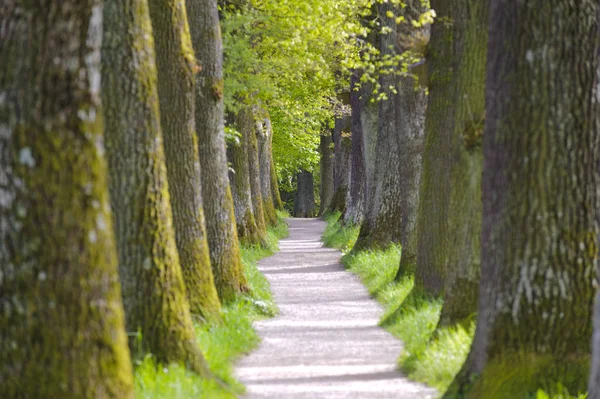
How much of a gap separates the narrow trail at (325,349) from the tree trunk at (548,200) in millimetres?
1602

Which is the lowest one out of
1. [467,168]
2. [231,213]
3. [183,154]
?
[231,213]

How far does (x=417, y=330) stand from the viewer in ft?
40.6

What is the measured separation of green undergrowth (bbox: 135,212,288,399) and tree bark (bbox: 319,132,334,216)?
3856 centimetres

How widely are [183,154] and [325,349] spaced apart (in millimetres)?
2707

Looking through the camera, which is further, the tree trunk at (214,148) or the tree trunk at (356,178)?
the tree trunk at (356,178)

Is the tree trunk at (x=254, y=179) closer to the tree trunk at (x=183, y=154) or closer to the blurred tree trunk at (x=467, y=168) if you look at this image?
the tree trunk at (x=183, y=154)

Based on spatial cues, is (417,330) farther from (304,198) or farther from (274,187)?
(304,198)

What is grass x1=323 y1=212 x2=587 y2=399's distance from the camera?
9.80 meters

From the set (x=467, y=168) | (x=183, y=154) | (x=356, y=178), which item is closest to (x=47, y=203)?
(x=467, y=168)

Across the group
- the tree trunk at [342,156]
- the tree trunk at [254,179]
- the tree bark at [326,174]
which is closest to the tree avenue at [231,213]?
the tree trunk at [254,179]

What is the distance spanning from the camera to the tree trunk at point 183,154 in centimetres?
1226

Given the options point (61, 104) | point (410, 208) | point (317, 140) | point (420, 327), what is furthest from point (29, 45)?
point (317, 140)

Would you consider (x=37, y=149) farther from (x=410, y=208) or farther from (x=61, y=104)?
(x=410, y=208)

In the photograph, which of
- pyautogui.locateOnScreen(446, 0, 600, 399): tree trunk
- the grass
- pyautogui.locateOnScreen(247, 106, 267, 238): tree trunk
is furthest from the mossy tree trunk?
pyautogui.locateOnScreen(446, 0, 600, 399): tree trunk
